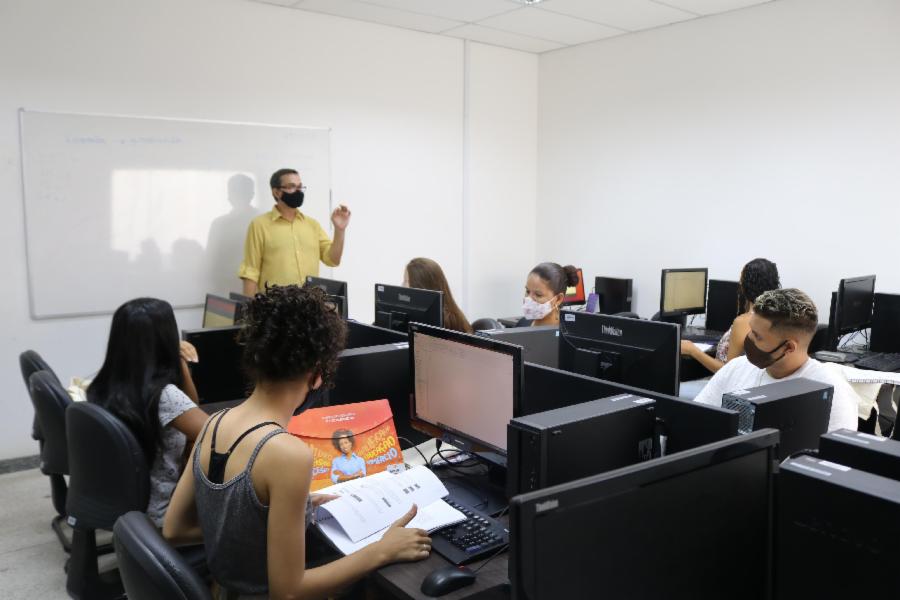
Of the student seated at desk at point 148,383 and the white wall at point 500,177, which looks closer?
the student seated at desk at point 148,383

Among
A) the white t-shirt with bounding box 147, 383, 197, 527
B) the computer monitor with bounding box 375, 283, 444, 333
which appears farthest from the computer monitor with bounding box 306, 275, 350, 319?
the white t-shirt with bounding box 147, 383, 197, 527

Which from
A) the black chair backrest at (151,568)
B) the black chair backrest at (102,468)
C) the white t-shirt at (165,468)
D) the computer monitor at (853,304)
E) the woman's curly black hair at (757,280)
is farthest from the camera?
the computer monitor at (853,304)

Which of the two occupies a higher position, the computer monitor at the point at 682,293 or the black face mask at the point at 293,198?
the black face mask at the point at 293,198

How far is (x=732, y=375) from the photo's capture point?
2469 millimetres

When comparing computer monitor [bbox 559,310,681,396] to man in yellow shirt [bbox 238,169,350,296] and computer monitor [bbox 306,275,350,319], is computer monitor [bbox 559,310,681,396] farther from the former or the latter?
man in yellow shirt [bbox 238,169,350,296]

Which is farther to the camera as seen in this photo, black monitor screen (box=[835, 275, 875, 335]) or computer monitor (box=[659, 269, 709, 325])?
computer monitor (box=[659, 269, 709, 325])

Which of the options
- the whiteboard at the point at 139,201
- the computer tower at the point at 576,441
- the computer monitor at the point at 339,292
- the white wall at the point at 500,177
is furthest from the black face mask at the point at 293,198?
the computer tower at the point at 576,441

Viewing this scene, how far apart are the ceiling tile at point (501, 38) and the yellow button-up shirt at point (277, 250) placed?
1.94m

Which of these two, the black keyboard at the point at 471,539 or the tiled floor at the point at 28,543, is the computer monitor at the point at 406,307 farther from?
the tiled floor at the point at 28,543

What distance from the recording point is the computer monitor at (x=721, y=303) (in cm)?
487

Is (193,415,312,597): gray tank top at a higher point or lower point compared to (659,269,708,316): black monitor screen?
lower

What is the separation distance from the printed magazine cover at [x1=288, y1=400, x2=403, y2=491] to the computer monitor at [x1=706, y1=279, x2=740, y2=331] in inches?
137

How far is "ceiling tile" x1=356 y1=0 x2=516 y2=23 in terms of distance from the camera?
4.64 meters

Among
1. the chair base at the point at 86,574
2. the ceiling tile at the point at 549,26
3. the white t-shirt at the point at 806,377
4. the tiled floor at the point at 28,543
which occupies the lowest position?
the tiled floor at the point at 28,543
